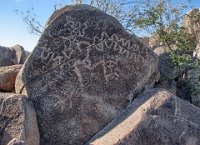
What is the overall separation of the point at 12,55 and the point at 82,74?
7240 millimetres

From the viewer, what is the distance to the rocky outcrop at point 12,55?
12117 millimetres

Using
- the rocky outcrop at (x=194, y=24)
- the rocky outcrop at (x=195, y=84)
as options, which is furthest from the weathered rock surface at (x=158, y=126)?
the rocky outcrop at (x=194, y=24)

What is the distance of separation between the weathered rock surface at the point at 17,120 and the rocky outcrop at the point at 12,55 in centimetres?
650

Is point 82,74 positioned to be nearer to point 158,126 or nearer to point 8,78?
point 158,126

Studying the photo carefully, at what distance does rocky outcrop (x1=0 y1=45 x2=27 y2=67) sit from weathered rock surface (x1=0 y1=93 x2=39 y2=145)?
6505 millimetres

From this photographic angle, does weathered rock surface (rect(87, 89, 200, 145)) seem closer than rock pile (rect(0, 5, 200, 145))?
Yes

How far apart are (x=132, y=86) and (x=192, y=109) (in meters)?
0.96

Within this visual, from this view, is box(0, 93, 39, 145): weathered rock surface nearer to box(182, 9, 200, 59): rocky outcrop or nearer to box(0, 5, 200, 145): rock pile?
box(0, 5, 200, 145): rock pile

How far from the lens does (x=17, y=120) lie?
529 cm

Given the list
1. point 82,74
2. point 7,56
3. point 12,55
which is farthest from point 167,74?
point 12,55

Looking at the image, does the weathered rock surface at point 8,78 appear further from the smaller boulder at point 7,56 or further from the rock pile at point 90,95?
the smaller boulder at point 7,56

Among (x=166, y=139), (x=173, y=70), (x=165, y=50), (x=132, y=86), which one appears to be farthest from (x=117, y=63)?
(x=165, y=50)

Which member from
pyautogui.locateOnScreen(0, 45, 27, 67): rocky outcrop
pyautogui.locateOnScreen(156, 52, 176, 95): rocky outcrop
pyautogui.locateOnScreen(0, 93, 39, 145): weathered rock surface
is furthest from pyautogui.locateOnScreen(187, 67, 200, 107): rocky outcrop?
pyautogui.locateOnScreen(0, 45, 27, 67): rocky outcrop

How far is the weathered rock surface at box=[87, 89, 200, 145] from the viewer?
193 inches
